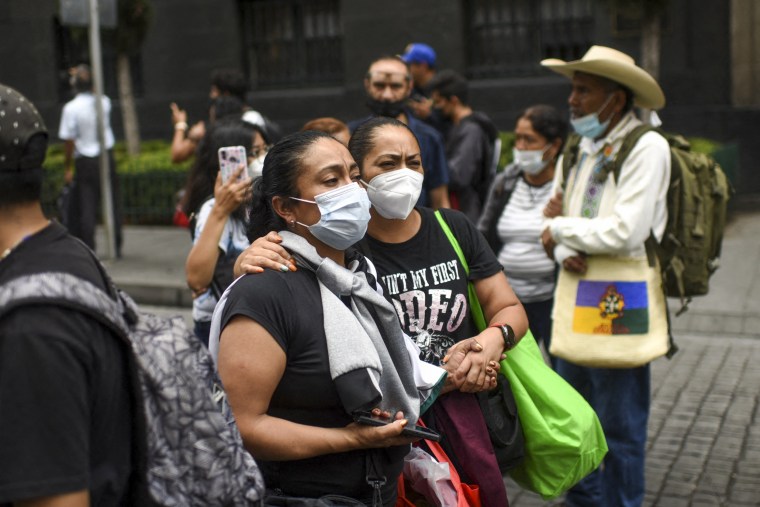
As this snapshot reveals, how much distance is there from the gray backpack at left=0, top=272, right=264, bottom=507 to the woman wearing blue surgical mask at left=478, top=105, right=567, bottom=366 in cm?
327

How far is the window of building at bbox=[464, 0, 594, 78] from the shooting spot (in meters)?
15.6

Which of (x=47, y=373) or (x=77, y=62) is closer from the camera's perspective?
(x=47, y=373)

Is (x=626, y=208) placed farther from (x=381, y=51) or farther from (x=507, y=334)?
(x=381, y=51)

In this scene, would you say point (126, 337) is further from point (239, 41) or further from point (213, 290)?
point (239, 41)

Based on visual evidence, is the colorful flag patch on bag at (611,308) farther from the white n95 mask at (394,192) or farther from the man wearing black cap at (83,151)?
the man wearing black cap at (83,151)

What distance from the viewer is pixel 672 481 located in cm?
534

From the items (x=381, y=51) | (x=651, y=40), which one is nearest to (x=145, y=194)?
(x=381, y=51)

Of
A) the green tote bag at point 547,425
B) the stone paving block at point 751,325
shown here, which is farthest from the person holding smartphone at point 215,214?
the stone paving block at point 751,325

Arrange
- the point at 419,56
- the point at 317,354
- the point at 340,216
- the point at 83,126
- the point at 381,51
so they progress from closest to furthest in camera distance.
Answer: the point at 317,354
the point at 340,216
the point at 419,56
the point at 83,126
the point at 381,51

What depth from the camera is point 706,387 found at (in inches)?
274

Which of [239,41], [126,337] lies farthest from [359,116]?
[126,337]

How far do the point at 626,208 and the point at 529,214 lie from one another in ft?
3.44

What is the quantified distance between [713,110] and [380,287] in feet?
42.4

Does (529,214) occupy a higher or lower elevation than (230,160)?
lower
